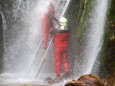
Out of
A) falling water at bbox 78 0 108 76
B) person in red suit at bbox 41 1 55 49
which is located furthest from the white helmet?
falling water at bbox 78 0 108 76

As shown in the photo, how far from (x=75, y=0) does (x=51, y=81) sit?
2964mm

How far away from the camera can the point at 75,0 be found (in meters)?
12.6

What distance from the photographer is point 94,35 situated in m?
10.7

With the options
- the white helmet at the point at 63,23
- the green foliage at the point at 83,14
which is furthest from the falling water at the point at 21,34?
the green foliage at the point at 83,14

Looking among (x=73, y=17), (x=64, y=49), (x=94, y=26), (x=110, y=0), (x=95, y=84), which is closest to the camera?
(x=95, y=84)

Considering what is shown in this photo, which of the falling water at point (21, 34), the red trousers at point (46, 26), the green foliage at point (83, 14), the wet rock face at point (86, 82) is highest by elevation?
the wet rock face at point (86, 82)

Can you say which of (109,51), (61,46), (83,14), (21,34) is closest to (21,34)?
(21,34)

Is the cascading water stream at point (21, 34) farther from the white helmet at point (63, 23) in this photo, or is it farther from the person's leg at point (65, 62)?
the person's leg at point (65, 62)

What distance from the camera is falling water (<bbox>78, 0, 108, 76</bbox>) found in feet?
33.1

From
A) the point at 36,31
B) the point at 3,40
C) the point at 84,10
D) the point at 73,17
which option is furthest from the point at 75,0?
Result: the point at 3,40

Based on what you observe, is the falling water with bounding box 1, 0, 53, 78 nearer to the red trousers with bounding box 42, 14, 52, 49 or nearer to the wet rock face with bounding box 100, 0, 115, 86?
the red trousers with bounding box 42, 14, 52, 49

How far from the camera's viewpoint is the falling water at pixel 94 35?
33.1ft

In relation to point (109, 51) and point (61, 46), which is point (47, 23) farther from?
point (109, 51)

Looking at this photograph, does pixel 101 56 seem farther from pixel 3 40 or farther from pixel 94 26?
pixel 3 40
